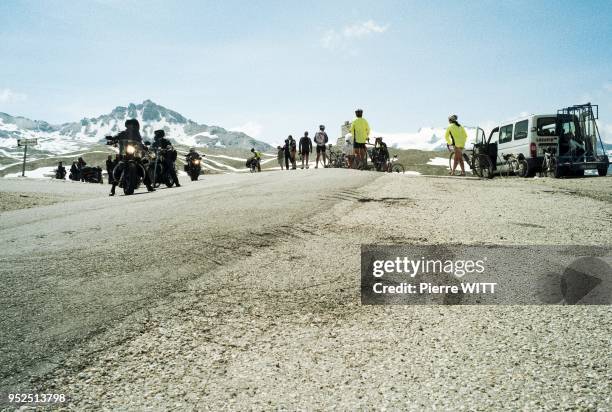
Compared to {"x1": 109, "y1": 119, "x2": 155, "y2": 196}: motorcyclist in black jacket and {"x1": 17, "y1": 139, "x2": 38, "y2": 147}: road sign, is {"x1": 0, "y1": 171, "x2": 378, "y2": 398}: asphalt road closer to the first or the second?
{"x1": 109, "y1": 119, "x2": 155, "y2": 196}: motorcyclist in black jacket

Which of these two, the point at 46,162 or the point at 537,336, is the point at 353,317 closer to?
the point at 537,336

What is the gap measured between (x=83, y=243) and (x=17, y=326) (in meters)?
1.97

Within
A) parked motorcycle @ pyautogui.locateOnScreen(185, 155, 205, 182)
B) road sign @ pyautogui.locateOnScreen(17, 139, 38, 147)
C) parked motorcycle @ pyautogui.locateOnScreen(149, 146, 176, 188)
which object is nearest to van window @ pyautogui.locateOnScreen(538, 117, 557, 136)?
parked motorcycle @ pyautogui.locateOnScreen(149, 146, 176, 188)

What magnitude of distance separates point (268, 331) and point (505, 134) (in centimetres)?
1464

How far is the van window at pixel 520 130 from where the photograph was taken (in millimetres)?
13337

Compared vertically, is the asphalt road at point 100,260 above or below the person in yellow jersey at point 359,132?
below

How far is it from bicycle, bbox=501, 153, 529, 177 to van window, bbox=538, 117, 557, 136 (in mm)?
1032

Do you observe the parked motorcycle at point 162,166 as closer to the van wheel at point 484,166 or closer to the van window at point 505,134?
the van wheel at point 484,166

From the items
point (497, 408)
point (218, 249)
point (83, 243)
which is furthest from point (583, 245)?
point (83, 243)

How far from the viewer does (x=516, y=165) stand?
44.2ft

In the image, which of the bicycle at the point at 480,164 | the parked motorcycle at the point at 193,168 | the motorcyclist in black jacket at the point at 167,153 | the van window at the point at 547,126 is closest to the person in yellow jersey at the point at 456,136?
the bicycle at the point at 480,164
